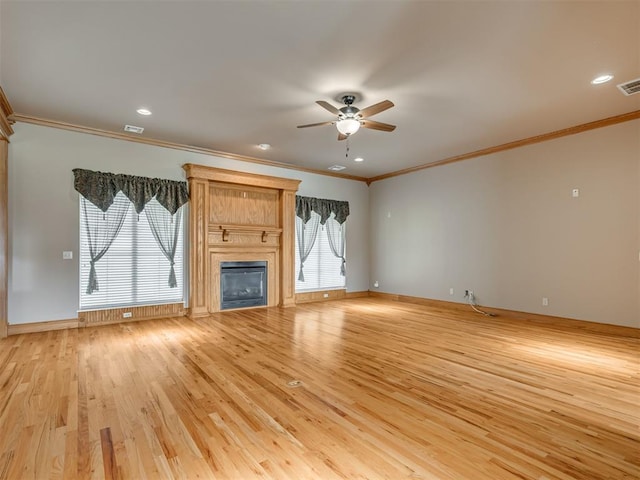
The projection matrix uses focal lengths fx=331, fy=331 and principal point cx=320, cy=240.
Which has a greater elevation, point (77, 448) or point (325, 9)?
point (325, 9)

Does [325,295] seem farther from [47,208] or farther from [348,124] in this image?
[47,208]

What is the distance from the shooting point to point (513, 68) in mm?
3350

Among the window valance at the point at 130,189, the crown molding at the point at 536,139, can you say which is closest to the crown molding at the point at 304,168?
the crown molding at the point at 536,139

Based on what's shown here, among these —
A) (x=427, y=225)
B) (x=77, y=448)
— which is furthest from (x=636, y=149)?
(x=77, y=448)

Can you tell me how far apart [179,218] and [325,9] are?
176 inches

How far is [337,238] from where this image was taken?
26.5ft

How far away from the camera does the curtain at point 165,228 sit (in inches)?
223

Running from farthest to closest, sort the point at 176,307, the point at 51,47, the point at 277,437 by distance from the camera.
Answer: the point at 176,307
the point at 51,47
the point at 277,437

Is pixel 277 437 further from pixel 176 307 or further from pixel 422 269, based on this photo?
pixel 422 269

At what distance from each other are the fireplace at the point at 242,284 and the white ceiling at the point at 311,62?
265cm

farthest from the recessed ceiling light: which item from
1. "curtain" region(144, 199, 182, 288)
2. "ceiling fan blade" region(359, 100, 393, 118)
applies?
"curtain" region(144, 199, 182, 288)

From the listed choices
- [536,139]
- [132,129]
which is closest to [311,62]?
[132,129]

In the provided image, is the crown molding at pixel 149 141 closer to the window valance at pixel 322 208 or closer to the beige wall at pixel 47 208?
the beige wall at pixel 47 208

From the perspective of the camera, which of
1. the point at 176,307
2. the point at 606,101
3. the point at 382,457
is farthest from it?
the point at 176,307
